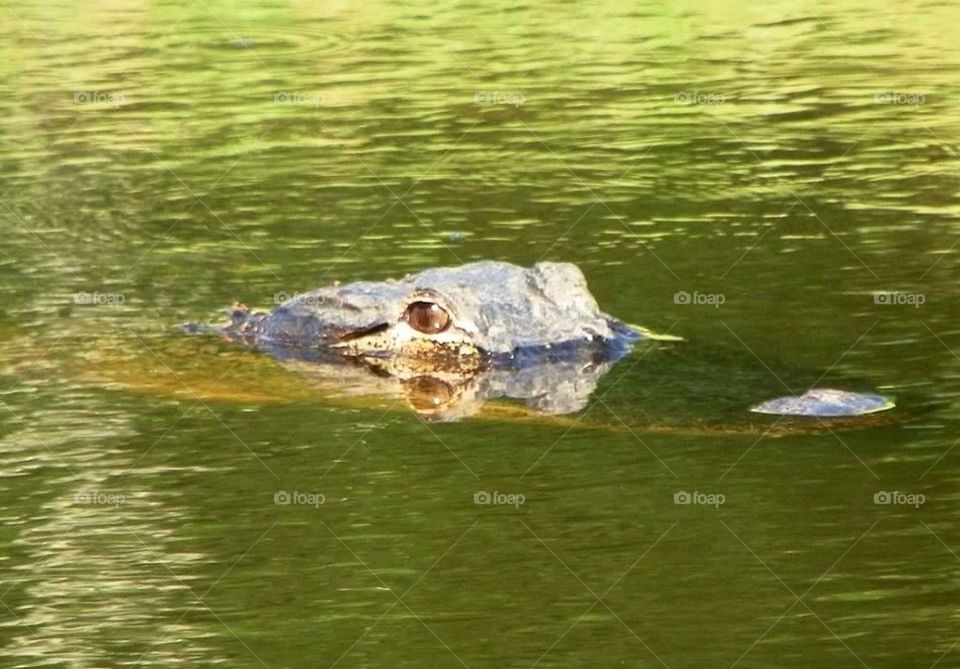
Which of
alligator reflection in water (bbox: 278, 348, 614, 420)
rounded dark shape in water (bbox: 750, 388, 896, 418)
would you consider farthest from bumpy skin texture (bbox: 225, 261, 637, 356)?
rounded dark shape in water (bbox: 750, 388, 896, 418)

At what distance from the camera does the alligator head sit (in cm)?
1219

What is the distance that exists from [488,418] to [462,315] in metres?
1.35

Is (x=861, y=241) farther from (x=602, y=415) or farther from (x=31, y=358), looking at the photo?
(x=31, y=358)

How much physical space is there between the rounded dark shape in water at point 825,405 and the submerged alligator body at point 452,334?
1.23m

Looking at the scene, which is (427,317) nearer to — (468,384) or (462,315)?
(462,315)

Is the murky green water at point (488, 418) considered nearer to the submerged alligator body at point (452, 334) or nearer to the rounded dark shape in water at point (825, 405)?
the rounded dark shape in water at point (825, 405)

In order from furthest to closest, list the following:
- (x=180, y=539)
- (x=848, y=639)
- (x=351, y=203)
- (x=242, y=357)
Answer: (x=351, y=203) → (x=242, y=357) → (x=180, y=539) → (x=848, y=639)

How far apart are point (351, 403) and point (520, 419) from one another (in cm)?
109

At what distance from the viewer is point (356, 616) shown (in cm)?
823

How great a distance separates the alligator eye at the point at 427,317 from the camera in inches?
482

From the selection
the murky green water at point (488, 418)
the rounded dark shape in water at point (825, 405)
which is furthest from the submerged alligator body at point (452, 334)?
the rounded dark shape in water at point (825, 405)

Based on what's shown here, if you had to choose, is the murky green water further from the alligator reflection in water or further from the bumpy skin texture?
the bumpy skin texture

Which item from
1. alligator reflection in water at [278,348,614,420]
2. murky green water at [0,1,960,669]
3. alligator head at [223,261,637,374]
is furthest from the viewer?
alligator head at [223,261,637,374]

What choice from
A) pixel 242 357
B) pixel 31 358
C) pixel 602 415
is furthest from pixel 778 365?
pixel 31 358
